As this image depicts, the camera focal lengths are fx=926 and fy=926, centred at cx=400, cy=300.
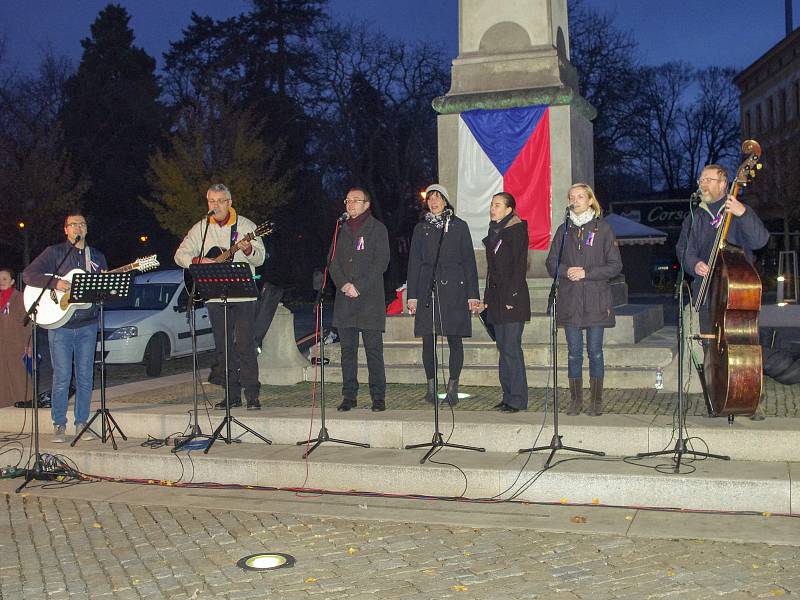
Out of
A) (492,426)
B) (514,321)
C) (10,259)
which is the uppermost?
(10,259)

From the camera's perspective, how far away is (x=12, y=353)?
10.6 meters

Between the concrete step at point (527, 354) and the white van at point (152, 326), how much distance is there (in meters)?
3.93

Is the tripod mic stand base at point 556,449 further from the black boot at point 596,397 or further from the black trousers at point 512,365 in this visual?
the black trousers at point 512,365

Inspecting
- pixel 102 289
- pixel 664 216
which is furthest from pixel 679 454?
pixel 664 216

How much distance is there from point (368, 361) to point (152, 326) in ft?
22.1

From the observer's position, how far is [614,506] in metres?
6.45

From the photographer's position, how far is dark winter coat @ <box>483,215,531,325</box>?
8250 millimetres

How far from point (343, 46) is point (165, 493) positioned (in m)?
42.5

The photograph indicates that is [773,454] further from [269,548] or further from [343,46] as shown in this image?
[343,46]

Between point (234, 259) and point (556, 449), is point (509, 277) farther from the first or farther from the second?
point (234, 259)

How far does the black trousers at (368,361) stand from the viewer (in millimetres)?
8609

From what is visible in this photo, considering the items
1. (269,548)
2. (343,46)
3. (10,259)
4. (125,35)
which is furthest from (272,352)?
(125,35)

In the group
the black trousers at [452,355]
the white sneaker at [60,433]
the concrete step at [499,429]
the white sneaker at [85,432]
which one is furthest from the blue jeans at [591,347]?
the white sneaker at [60,433]

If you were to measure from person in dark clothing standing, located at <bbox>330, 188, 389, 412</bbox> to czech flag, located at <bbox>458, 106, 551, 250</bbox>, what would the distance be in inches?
127
